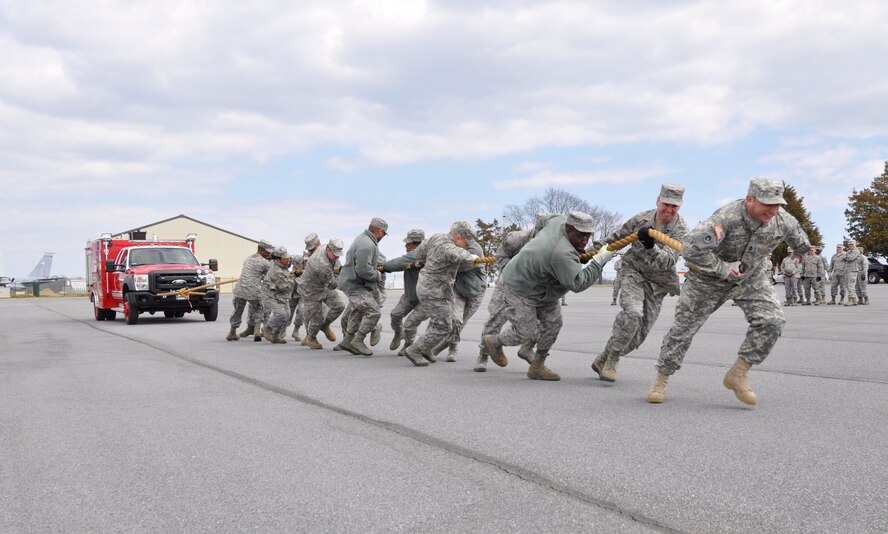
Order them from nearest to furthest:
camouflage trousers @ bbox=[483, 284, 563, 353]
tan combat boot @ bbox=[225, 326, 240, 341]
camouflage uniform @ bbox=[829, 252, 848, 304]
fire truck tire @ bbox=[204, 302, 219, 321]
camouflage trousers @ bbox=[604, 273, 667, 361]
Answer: camouflage trousers @ bbox=[604, 273, 667, 361] → camouflage trousers @ bbox=[483, 284, 563, 353] → tan combat boot @ bbox=[225, 326, 240, 341] → fire truck tire @ bbox=[204, 302, 219, 321] → camouflage uniform @ bbox=[829, 252, 848, 304]

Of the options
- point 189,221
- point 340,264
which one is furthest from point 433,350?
point 189,221

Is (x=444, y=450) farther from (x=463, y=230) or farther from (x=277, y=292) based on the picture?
(x=277, y=292)

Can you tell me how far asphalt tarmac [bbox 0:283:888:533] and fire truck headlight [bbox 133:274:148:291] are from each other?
36.8 ft

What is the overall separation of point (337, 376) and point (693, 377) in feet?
12.9

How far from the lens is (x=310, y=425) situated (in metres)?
5.91

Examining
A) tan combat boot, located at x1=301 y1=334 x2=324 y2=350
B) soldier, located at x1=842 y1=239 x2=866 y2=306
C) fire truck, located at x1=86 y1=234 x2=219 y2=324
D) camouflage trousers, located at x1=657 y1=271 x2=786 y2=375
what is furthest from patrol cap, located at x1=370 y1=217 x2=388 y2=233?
soldier, located at x1=842 y1=239 x2=866 y2=306

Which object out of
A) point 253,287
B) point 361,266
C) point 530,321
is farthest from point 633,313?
point 253,287

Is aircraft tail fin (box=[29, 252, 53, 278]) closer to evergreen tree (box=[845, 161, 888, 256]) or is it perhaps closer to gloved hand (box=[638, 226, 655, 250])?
evergreen tree (box=[845, 161, 888, 256])

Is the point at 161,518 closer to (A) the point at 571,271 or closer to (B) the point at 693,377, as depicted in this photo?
(A) the point at 571,271

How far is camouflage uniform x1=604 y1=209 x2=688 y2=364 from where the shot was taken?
24.4 ft

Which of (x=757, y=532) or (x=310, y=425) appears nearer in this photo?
(x=757, y=532)

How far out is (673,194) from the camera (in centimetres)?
709

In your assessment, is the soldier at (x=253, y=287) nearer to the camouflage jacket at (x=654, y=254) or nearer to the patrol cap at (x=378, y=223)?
the patrol cap at (x=378, y=223)

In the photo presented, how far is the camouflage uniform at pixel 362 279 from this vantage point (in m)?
10.7
